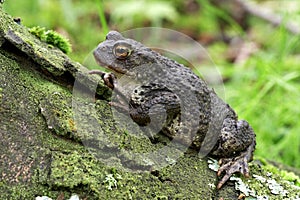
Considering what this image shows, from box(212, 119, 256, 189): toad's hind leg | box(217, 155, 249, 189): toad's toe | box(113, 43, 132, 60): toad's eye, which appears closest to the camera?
box(217, 155, 249, 189): toad's toe

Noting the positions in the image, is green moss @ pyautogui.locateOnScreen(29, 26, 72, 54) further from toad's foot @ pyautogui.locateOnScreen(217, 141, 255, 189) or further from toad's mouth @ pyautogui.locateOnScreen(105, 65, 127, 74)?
toad's foot @ pyautogui.locateOnScreen(217, 141, 255, 189)

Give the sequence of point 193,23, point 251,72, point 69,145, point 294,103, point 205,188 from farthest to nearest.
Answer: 1. point 193,23
2. point 251,72
3. point 294,103
4. point 205,188
5. point 69,145

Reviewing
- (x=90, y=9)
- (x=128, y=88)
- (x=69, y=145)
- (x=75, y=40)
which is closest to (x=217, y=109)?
(x=128, y=88)

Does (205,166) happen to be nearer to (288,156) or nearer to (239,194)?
(239,194)

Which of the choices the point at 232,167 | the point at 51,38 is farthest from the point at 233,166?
the point at 51,38

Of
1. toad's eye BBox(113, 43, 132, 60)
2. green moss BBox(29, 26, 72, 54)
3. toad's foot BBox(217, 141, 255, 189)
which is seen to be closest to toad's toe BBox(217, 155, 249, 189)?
toad's foot BBox(217, 141, 255, 189)

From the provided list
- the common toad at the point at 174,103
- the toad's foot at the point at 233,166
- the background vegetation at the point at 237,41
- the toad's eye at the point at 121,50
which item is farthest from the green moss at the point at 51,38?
the toad's foot at the point at 233,166

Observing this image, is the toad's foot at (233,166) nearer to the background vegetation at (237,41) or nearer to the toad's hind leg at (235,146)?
the toad's hind leg at (235,146)

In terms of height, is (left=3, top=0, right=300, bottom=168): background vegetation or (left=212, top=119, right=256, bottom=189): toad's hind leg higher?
(left=3, top=0, right=300, bottom=168): background vegetation
